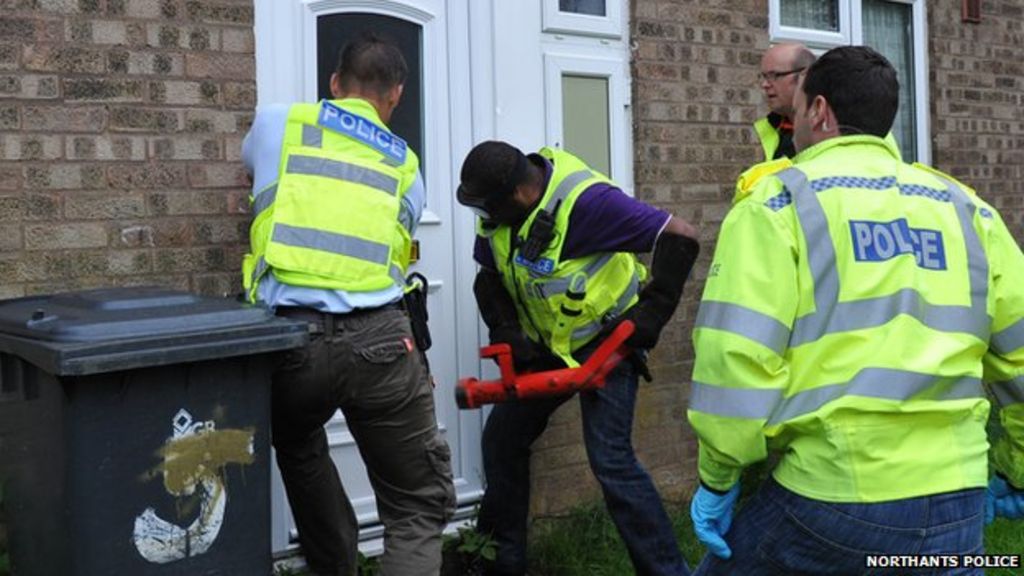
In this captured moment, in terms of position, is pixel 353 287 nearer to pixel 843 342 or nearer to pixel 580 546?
pixel 843 342

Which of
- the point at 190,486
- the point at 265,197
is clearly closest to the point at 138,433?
the point at 190,486

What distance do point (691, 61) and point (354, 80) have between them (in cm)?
242

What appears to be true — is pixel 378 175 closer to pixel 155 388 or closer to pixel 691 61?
pixel 155 388

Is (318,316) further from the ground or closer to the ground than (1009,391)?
further from the ground

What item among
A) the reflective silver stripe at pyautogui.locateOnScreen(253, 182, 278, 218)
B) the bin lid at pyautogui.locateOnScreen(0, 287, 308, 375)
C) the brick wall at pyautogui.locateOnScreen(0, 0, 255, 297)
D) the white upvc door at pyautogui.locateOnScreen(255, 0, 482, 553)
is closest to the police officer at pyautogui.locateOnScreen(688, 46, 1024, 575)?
the bin lid at pyautogui.locateOnScreen(0, 287, 308, 375)

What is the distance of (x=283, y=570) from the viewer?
14.9 ft

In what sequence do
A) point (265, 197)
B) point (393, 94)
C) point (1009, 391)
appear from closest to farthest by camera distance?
point (1009, 391) < point (265, 197) < point (393, 94)

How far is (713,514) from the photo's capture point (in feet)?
9.18

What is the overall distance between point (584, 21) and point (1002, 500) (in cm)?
312

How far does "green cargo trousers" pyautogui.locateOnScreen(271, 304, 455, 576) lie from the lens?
3736 mm

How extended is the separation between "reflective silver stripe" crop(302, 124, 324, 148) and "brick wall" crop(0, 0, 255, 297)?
0.70 meters

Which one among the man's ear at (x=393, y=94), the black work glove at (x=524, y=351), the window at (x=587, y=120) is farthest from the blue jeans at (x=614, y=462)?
the window at (x=587, y=120)

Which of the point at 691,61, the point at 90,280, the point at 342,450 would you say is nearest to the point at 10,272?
the point at 90,280
